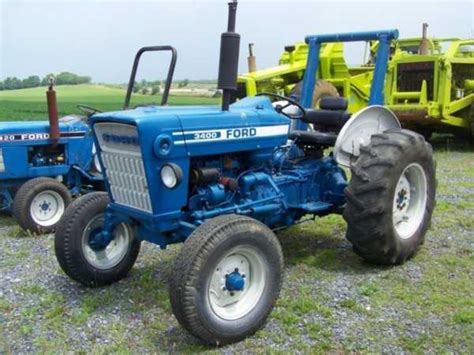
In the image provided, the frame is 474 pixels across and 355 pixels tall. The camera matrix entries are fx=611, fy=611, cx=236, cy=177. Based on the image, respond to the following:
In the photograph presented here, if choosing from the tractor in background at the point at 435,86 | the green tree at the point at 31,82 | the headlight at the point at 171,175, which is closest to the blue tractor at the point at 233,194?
the headlight at the point at 171,175

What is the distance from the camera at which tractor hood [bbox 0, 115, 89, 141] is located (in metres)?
6.81

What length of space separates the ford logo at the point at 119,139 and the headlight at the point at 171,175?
0.24 metres

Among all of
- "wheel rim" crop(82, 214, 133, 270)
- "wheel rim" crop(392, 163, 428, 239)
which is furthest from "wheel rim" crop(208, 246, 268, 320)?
"wheel rim" crop(392, 163, 428, 239)

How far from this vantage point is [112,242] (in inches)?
180

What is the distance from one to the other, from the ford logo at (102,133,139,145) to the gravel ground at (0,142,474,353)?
1.10m

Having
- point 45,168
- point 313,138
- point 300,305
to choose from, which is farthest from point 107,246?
point 45,168

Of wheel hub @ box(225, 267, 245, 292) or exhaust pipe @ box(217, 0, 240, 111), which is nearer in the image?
wheel hub @ box(225, 267, 245, 292)

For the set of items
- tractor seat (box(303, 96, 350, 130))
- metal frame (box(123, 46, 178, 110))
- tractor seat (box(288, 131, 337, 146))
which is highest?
metal frame (box(123, 46, 178, 110))

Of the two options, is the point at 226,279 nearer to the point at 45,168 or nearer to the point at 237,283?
the point at 237,283

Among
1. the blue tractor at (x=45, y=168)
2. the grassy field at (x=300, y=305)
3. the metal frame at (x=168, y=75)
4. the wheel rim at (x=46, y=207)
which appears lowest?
the grassy field at (x=300, y=305)

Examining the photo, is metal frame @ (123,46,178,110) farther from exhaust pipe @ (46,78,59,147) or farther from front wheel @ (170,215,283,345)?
exhaust pipe @ (46,78,59,147)

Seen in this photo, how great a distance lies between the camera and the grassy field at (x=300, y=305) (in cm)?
352

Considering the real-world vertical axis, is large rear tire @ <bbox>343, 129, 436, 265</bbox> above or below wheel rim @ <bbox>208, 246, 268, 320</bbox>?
above

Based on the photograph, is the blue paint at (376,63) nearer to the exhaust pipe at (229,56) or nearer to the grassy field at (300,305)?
the grassy field at (300,305)
